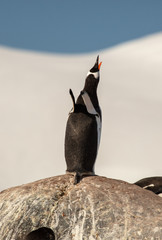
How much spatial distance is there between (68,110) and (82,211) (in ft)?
135

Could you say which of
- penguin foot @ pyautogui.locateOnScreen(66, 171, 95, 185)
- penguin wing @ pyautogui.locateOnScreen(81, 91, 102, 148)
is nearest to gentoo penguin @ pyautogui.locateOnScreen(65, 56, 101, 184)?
penguin wing @ pyautogui.locateOnScreen(81, 91, 102, 148)

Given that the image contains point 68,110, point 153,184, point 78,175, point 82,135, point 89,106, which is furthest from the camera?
point 68,110

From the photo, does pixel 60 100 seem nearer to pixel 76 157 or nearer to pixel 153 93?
pixel 153 93

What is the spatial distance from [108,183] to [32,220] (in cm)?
152

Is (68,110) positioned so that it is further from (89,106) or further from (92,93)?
(89,106)

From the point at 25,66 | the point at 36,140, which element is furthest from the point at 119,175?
the point at 25,66

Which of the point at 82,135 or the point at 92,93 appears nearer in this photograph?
the point at 82,135

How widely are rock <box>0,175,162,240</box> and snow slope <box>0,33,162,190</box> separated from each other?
16051 mm

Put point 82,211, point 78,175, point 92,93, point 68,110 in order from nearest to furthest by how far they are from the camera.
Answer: point 82,211, point 78,175, point 92,93, point 68,110

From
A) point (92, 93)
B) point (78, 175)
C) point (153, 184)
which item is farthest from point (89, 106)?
point (153, 184)

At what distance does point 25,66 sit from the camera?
65.2m

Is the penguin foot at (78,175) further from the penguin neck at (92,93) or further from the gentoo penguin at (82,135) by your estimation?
the penguin neck at (92,93)

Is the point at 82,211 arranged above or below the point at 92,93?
below

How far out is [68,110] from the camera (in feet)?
164
